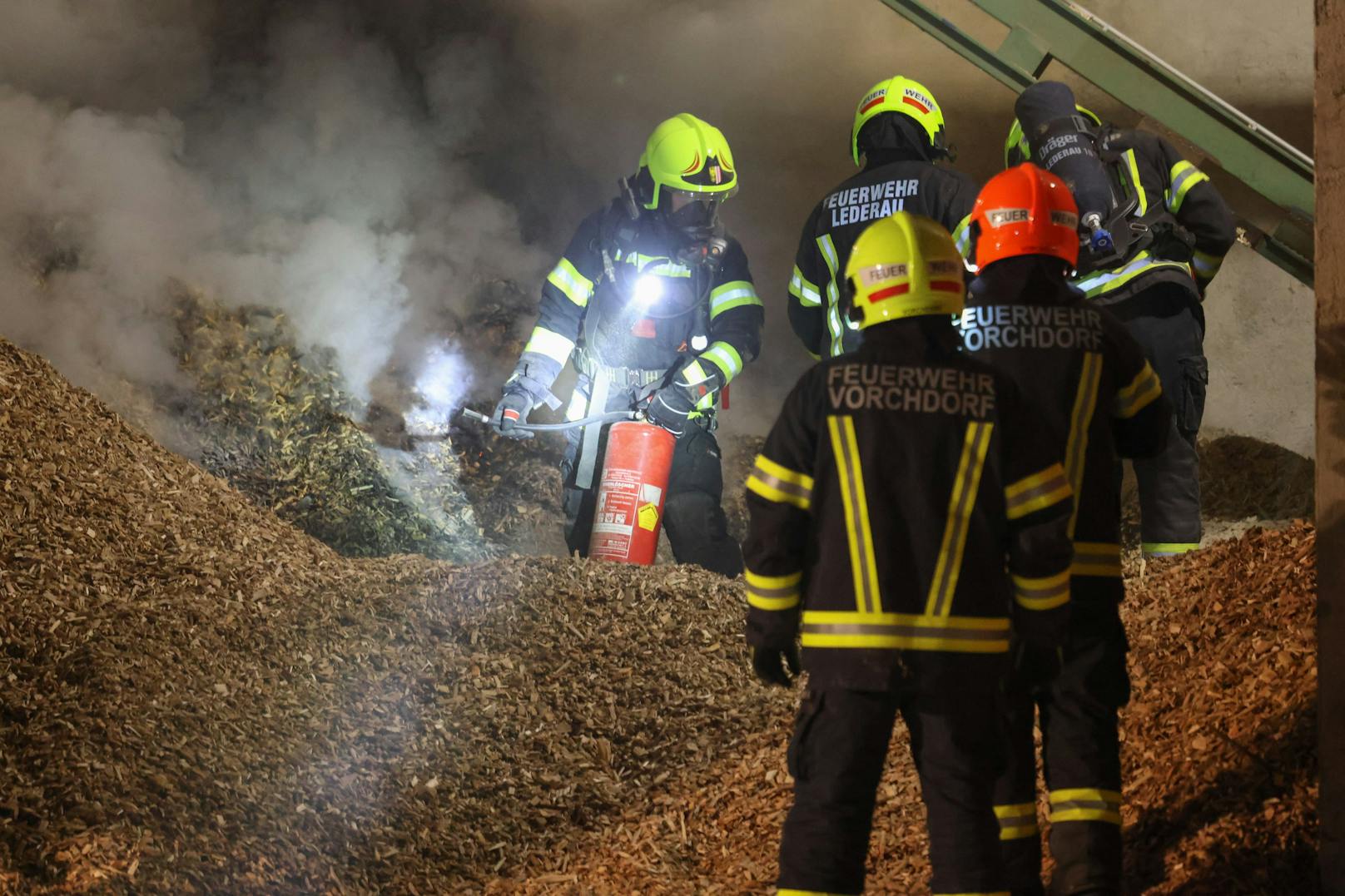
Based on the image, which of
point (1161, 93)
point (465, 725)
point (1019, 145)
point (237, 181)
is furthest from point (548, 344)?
point (237, 181)

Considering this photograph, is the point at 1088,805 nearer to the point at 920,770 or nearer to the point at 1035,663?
the point at 1035,663

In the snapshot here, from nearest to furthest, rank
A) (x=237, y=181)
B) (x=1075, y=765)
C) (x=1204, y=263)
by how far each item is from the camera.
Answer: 1. (x=1075, y=765)
2. (x=1204, y=263)
3. (x=237, y=181)

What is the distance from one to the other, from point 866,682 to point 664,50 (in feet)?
25.0

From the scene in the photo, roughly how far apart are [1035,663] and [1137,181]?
3183mm

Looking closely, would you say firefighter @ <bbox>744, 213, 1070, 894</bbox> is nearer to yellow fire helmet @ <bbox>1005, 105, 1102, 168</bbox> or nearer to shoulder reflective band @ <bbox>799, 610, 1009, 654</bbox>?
shoulder reflective band @ <bbox>799, 610, 1009, 654</bbox>

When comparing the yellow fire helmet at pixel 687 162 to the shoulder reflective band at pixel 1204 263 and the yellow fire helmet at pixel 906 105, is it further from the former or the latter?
the shoulder reflective band at pixel 1204 263

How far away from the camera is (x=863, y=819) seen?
2.58m

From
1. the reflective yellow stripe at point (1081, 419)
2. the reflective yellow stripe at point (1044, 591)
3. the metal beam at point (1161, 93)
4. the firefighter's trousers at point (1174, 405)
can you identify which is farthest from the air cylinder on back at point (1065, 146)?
the reflective yellow stripe at point (1044, 591)

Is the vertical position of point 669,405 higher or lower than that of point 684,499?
higher

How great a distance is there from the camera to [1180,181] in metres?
5.26

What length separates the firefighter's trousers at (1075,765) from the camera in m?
2.78

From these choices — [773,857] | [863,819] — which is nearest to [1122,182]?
[773,857]

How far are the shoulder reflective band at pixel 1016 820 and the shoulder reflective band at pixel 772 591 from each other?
2.51 ft

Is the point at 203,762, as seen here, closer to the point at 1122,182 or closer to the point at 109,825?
the point at 109,825
